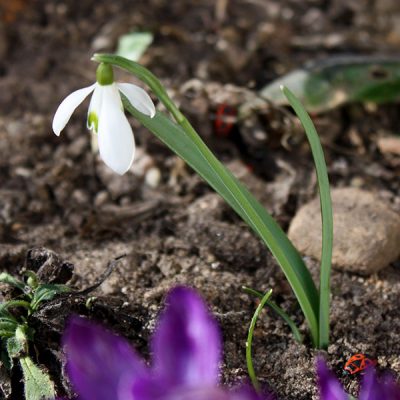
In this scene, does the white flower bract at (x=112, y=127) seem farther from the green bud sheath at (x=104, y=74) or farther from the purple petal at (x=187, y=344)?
the purple petal at (x=187, y=344)

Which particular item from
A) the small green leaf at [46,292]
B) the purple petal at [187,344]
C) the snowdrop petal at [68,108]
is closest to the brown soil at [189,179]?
the small green leaf at [46,292]

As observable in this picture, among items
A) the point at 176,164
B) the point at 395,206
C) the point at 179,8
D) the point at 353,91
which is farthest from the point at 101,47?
the point at 395,206

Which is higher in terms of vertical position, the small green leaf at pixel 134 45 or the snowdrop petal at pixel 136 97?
the small green leaf at pixel 134 45

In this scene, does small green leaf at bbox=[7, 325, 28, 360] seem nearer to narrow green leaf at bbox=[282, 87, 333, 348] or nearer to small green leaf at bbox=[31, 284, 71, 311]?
small green leaf at bbox=[31, 284, 71, 311]

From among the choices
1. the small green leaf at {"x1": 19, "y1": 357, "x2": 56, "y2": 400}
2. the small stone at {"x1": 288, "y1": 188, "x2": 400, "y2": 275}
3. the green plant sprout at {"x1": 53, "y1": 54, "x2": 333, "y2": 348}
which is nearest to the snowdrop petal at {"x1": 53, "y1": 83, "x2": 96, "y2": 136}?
the green plant sprout at {"x1": 53, "y1": 54, "x2": 333, "y2": 348}

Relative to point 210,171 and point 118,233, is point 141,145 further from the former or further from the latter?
point 210,171

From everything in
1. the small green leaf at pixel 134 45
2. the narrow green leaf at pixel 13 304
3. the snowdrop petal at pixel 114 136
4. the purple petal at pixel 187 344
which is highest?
the small green leaf at pixel 134 45

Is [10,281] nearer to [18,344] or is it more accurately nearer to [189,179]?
[18,344]
